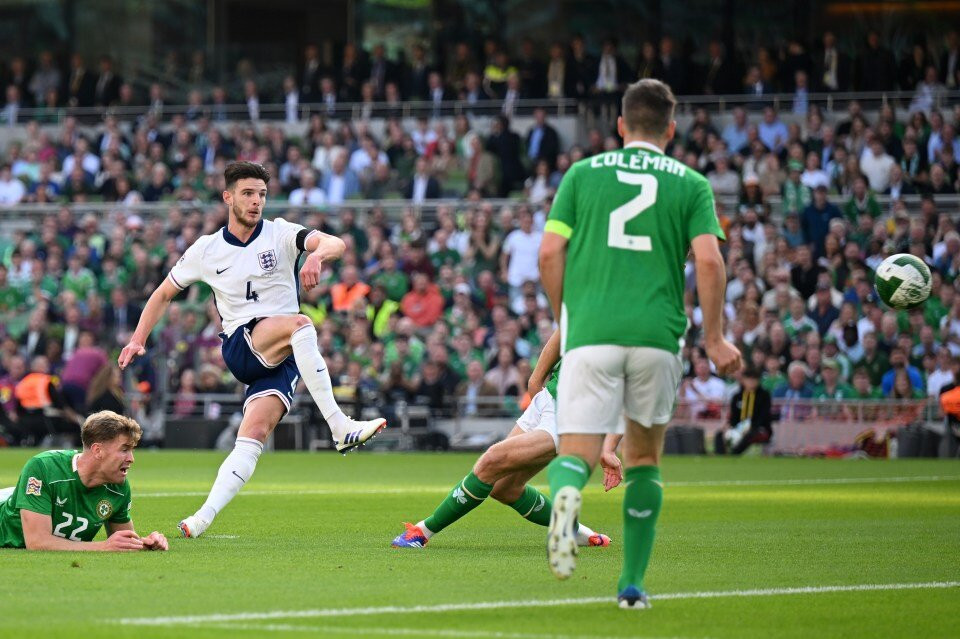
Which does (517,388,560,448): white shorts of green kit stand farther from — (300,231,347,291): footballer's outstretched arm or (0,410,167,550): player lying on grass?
(0,410,167,550): player lying on grass

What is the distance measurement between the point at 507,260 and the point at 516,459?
17.8m

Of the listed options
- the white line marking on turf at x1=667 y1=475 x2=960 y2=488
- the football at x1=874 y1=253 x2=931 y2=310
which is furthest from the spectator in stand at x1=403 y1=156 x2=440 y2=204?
the football at x1=874 y1=253 x2=931 y2=310

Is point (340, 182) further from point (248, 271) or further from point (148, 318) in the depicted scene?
point (148, 318)

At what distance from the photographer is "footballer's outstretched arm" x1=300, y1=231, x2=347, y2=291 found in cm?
978

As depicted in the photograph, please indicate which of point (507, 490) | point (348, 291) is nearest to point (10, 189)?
point (348, 291)

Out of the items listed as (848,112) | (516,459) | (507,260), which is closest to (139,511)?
(516,459)

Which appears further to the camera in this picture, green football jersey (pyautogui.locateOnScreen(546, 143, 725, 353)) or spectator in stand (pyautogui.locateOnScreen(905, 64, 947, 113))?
spectator in stand (pyautogui.locateOnScreen(905, 64, 947, 113))

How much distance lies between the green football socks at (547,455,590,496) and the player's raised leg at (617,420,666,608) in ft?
0.90

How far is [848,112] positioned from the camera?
29406 mm

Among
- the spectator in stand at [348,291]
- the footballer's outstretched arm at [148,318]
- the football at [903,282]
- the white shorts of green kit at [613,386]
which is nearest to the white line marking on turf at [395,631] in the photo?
the white shorts of green kit at [613,386]

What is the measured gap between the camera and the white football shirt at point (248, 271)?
10.9 metres

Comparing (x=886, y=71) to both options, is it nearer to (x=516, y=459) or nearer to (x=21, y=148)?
(x=21, y=148)

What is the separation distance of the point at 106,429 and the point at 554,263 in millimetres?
3066

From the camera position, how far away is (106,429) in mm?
9000
